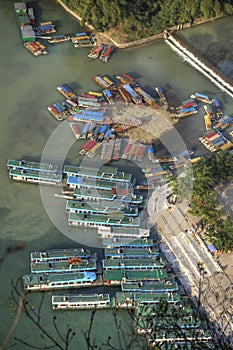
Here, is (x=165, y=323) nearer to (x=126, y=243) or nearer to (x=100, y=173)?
(x=126, y=243)

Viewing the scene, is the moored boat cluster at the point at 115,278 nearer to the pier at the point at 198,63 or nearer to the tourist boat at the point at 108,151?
the tourist boat at the point at 108,151

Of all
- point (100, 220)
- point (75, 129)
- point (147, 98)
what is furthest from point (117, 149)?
point (100, 220)

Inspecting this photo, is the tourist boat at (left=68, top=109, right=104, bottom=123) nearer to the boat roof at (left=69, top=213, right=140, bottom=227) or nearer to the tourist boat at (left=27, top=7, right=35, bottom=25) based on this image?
the boat roof at (left=69, top=213, right=140, bottom=227)

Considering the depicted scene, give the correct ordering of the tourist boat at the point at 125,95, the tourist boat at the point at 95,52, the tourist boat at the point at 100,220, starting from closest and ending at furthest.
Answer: the tourist boat at the point at 100,220 < the tourist boat at the point at 125,95 < the tourist boat at the point at 95,52

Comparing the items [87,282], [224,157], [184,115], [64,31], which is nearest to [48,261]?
[87,282]

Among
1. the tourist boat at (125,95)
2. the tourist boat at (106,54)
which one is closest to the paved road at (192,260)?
the tourist boat at (125,95)

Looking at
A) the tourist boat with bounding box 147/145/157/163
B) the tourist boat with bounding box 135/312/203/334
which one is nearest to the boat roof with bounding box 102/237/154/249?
the tourist boat with bounding box 135/312/203/334

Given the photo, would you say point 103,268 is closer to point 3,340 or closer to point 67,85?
point 3,340
